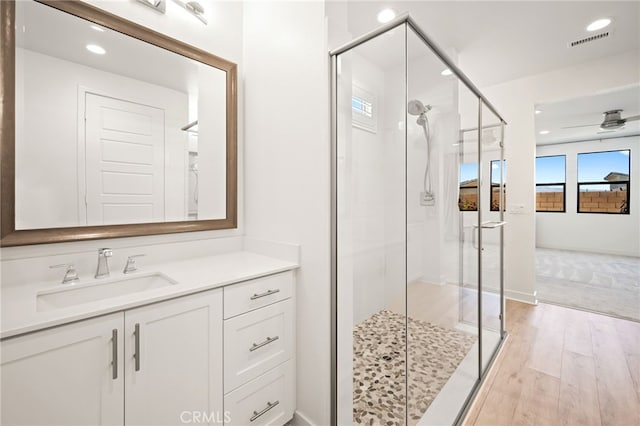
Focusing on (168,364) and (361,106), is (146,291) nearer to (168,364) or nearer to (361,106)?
(168,364)

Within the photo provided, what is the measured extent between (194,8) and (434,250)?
206 cm

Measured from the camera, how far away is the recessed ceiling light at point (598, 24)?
7.52ft

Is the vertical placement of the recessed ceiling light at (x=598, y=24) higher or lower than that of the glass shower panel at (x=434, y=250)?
higher

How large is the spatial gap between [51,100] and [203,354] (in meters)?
1.32

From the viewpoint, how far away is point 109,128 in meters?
1.36

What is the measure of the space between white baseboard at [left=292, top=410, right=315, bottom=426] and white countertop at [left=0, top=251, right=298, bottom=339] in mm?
782

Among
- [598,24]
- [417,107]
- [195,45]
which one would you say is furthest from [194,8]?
[598,24]

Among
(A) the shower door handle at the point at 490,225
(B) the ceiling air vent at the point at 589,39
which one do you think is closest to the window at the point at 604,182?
(B) the ceiling air vent at the point at 589,39

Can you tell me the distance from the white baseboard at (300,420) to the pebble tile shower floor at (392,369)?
0.82 feet

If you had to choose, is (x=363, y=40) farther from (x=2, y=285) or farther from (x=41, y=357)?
(x=2, y=285)

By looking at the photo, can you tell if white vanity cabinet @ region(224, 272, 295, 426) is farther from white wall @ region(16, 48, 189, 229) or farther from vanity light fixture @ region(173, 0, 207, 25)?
vanity light fixture @ region(173, 0, 207, 25)

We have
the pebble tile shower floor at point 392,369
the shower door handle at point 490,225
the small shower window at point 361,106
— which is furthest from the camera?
the shower door handle at point 490,225

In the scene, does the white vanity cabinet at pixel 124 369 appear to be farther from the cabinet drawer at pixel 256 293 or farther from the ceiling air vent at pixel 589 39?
the ceiling air vent at pixel 589 39

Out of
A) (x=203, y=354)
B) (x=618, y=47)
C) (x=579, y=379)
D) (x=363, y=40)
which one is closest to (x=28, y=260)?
(x=203, y=354)
